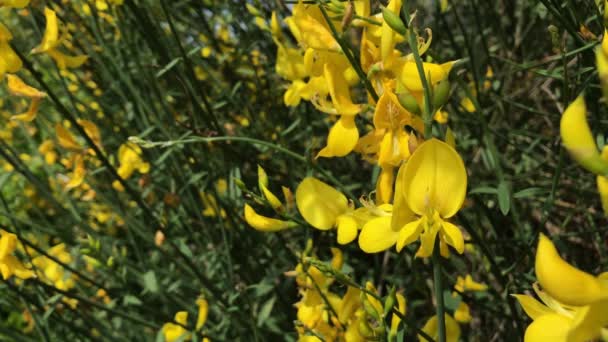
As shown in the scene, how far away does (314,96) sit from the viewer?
109cm

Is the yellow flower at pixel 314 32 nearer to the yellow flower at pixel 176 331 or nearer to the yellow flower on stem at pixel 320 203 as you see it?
the yellow flower on stem at pixel 320 203

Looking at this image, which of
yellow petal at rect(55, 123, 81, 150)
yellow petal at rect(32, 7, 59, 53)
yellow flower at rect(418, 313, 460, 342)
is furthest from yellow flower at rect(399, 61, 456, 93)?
yellow petal at rect(55, 123, 81, 150)

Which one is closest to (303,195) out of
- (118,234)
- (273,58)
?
(273,58)

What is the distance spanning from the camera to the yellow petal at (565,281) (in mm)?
503

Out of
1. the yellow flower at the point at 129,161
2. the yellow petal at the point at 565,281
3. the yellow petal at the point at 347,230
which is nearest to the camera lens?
the yellow petal at the point at 565,281

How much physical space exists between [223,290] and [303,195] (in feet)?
3.78

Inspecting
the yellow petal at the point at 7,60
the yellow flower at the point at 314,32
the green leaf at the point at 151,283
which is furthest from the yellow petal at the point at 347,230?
the green leaf at the point at 151,283

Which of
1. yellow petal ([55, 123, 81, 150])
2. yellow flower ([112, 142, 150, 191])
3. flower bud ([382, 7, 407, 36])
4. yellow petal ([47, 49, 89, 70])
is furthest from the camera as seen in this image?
yellow flower ([112, 142, 150, 191])

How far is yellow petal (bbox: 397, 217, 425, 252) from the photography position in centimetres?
73

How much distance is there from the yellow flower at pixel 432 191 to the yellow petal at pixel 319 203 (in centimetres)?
26

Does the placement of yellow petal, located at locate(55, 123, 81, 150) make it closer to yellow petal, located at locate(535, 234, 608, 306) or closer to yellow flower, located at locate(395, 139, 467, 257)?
yellow flower, located at locate(395, 139, 467, 257)

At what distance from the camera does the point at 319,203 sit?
1001 mm

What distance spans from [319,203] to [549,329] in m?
0.46

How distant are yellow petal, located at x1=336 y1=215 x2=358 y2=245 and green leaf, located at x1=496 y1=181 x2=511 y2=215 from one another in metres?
0.27
